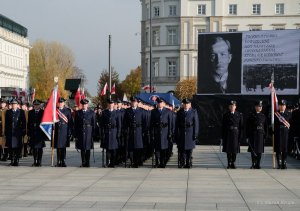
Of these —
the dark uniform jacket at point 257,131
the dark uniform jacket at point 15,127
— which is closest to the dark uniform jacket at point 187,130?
the dark uniform jacket at point 257,131

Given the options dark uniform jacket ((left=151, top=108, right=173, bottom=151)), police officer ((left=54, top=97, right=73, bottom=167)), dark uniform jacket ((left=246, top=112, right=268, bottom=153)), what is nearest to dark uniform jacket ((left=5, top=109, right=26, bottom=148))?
police officer ((left=54, top=97, right=73, bottom=167))

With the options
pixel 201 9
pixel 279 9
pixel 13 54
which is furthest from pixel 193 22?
pixel 13 54

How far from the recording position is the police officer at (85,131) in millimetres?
18812

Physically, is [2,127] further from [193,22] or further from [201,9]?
[201,9]

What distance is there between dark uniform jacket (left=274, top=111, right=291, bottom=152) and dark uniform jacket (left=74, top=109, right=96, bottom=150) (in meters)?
5.32

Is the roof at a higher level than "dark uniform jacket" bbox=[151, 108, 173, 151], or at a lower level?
higher

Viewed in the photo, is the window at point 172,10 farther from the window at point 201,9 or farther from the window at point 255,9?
the window at point 255,9

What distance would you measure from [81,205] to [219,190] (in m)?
3.41

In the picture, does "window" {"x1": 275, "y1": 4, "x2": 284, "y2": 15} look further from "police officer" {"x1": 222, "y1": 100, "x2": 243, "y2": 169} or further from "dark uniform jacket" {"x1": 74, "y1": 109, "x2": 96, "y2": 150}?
"dark uniform jacket" {"x1": 74, "y1": 109, "x2": 96, "y2": 150}

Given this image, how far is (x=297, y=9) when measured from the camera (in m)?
91.8

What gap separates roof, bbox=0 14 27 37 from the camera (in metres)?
124

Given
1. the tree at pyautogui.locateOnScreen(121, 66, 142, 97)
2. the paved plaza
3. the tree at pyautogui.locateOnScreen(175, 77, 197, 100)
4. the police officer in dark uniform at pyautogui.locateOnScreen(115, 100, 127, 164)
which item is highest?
the tree at pyautogui.locateOnScreen(121, 66, 142, 97)

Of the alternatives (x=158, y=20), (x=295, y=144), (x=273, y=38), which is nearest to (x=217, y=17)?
(x=158, y=20)

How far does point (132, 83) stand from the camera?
116750 millimetres
